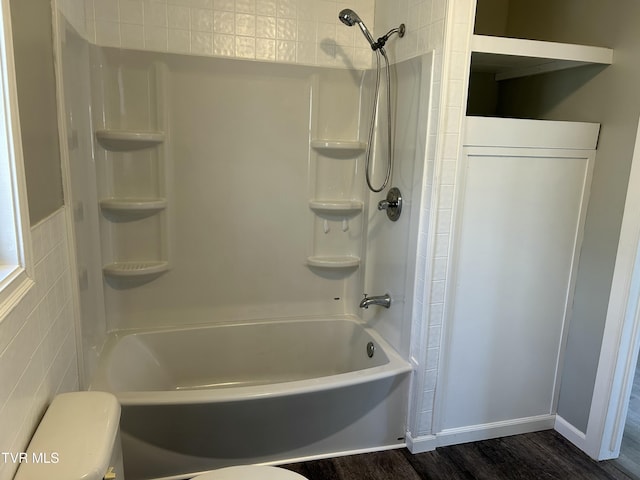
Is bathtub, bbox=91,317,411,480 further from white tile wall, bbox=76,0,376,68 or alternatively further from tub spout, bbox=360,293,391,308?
white tile wall, bbox=76,0,376,68

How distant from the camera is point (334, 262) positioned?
2758 millimetres

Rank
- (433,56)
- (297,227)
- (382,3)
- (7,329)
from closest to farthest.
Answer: (7,329), (433,56), (382,3), (297,227)

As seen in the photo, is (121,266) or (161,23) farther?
(121,266)

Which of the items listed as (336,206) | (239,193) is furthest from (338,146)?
(239,193)

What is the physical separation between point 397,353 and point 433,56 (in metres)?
1.36

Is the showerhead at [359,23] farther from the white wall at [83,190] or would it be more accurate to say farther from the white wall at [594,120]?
the white wall at [83,190]

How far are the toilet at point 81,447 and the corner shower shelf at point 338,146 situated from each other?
1.69m

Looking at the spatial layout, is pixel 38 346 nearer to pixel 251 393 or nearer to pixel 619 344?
pixel 251 393

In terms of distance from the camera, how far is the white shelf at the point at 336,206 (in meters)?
2.69

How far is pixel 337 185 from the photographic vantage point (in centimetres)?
276

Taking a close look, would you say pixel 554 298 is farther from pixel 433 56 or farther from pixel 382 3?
pixel 382 3

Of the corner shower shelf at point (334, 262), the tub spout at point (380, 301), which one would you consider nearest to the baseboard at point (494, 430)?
the tub spout at point (380, 301)

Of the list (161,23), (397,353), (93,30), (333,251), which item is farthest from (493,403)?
(93,30)

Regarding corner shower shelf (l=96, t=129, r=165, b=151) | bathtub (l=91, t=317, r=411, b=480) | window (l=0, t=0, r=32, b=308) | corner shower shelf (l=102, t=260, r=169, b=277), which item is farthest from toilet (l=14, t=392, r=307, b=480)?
corner shower shelf (l=96, t=129, r=165, b=151)
